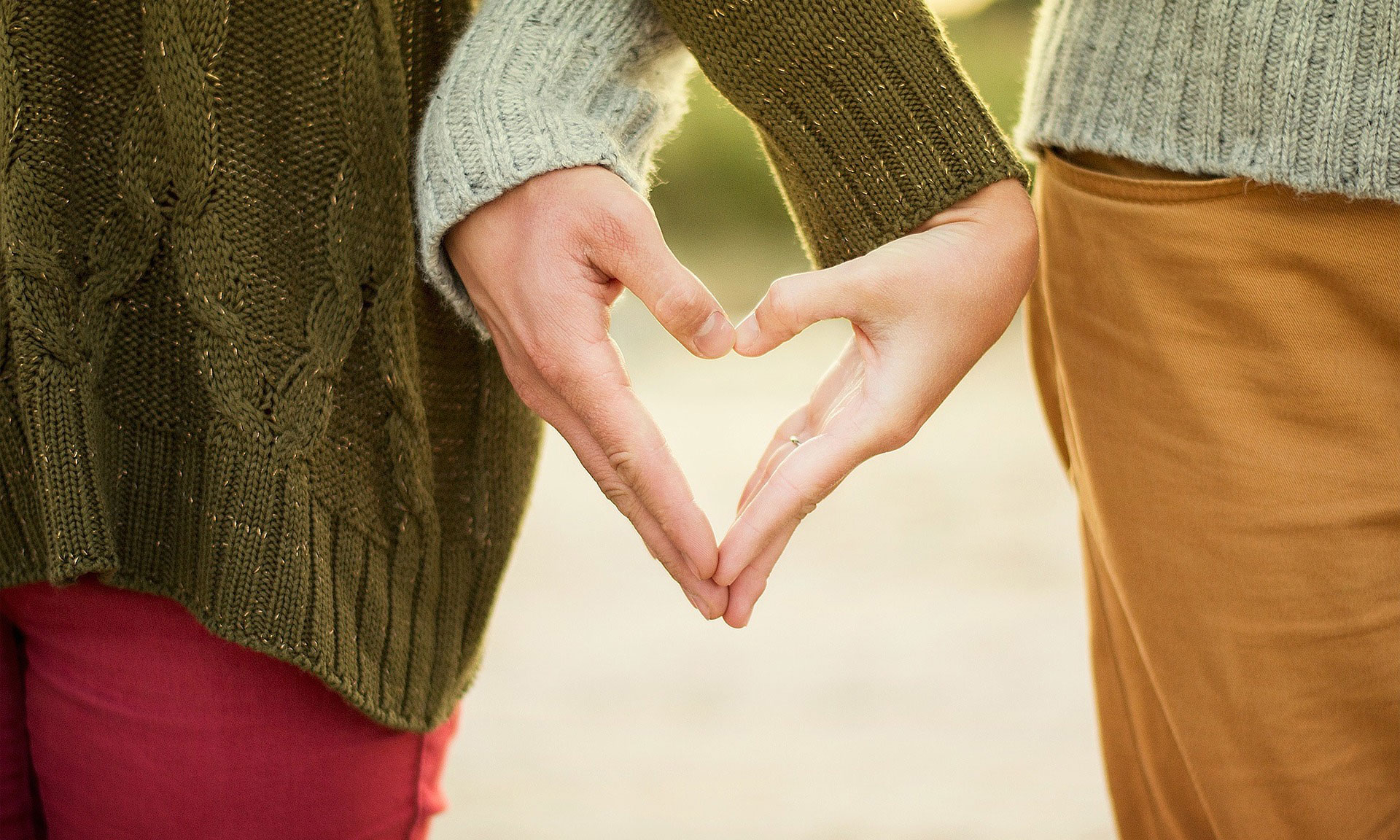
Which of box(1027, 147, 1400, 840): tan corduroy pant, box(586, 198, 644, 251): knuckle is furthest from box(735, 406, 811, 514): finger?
box(1027, 147, 1400, 840): tan corduroy pant

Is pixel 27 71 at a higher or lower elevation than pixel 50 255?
higher

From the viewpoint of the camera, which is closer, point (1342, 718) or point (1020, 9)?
point (1342, 718)

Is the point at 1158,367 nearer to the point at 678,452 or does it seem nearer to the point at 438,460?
the point at 438,460

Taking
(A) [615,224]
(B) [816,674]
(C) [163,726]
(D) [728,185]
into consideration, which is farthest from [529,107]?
Answer: (D) [728,185]

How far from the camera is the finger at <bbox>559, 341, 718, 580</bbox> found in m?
0.83

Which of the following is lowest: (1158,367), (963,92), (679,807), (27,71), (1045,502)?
(1045,502)

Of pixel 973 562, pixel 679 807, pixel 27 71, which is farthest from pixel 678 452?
pixel 27 71

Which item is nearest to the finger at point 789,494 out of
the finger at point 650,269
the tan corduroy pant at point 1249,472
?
the finger at point 650,269

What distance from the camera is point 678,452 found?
4.26 metres

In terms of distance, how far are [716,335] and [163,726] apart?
1.77 ft

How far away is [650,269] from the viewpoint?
0.83 metres

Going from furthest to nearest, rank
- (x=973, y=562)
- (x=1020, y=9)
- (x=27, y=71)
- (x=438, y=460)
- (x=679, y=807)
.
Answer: (x=1020, y=9) → (x=973, y=562) → (x=679, y=807) → (x=438, y=460) → (x=27, y=71)

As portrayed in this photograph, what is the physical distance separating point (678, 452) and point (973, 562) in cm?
124

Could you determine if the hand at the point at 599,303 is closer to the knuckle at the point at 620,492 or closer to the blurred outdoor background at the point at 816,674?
the knuckle at the point at 620,492
